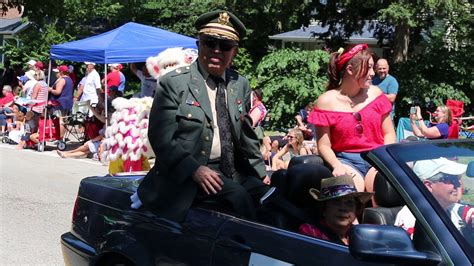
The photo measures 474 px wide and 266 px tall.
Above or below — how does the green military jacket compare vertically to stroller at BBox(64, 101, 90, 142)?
above

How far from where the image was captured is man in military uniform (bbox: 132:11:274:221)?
3.61m

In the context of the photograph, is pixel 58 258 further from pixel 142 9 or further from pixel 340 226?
pixel 142 9

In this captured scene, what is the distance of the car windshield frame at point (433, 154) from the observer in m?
2.54

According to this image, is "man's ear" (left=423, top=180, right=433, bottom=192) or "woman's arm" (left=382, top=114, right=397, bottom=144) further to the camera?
"woman's arm" (left=382, top=114, right=397, bottom=144)

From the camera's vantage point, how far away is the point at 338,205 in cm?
330

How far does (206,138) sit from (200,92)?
27cm

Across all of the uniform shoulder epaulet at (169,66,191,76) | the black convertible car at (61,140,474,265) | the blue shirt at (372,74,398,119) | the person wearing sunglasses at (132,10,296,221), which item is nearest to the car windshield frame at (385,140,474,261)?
the black convertible car at (61,140,474,265)

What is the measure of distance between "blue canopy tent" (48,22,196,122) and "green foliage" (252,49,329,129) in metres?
4.52

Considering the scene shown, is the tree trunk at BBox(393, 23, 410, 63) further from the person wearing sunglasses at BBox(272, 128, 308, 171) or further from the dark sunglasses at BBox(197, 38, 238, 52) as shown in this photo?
the dark sunglasses at BBox(197, 38, 238, 52)

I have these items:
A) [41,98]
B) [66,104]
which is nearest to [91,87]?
[66,104]

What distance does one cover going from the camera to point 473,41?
18719mm

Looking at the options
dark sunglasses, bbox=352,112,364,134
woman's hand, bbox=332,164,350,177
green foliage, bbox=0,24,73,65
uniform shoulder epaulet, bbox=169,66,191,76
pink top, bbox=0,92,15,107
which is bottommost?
pink top, bbox=0,92,15,107

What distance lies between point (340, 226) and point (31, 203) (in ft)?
20.5

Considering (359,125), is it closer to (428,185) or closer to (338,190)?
(338,190)
